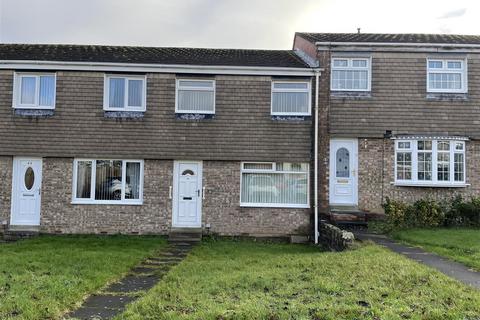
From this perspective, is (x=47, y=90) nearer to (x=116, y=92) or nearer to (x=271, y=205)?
(x=116, y=92)

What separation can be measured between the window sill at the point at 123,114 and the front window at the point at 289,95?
4.47 metres

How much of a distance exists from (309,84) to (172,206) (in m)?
6.10

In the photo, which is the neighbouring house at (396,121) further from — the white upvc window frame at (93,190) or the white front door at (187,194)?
the white upvc window frame at (93,190)

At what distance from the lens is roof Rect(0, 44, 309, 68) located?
16.9 m

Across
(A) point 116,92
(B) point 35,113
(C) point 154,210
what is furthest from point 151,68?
(C) point 154,210

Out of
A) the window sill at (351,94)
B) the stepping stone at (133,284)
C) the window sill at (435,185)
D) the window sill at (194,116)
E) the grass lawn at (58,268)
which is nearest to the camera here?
the grass lawn at (58,268)

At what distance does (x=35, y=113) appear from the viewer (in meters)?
16.5

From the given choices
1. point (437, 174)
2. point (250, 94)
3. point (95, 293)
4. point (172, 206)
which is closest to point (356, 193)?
point (437, 174)

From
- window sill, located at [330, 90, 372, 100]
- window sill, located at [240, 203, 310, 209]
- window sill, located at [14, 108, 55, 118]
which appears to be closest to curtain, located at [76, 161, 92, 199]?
window sill, located at [14, 108, 55, 118]

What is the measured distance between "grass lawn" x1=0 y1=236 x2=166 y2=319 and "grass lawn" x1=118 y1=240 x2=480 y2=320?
A: 45.4 inches

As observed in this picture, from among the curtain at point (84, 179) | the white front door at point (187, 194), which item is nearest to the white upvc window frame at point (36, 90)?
the curtain at point (84, 179)

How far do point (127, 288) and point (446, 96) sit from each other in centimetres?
1396

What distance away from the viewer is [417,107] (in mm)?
18094

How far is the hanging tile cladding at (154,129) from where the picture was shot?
16422 mm
